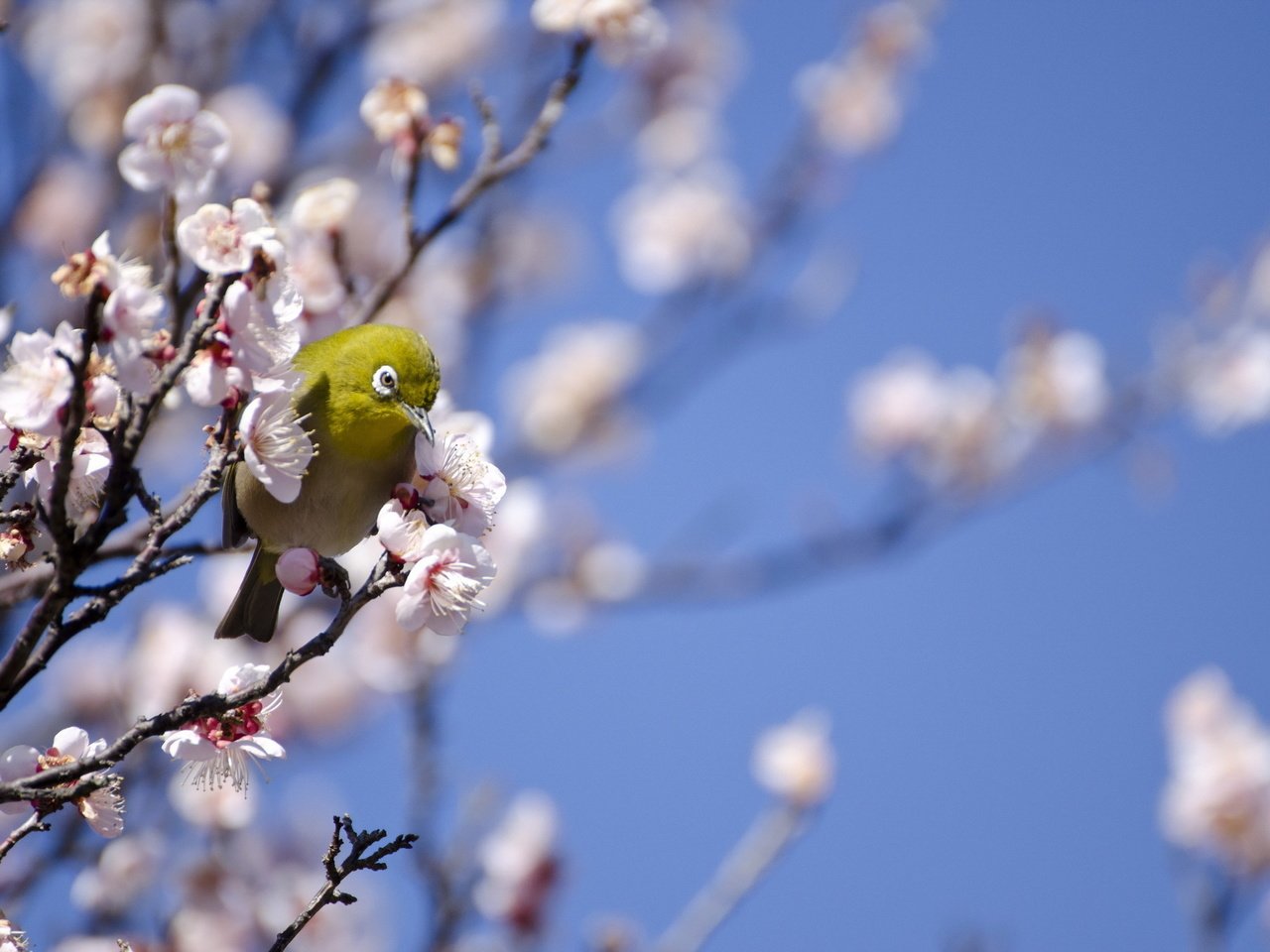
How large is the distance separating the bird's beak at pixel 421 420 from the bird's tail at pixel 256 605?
2.33 feet

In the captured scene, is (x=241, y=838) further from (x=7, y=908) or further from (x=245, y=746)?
(x=245, y=746)

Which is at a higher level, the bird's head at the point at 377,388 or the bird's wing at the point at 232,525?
the bird's wing at the point at 232,525

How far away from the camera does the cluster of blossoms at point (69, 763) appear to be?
6.72ft

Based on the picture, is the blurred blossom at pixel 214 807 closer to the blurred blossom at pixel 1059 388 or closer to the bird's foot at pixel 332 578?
the bird's foot at pixel 332 578

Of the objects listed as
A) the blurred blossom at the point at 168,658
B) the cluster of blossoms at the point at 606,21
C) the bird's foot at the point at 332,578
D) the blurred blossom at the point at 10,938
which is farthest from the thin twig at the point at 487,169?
the blurred blossom at the point at 168,658

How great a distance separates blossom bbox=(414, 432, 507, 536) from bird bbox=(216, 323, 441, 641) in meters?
0.26

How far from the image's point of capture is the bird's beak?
251 cm

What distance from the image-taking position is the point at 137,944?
3619 mm

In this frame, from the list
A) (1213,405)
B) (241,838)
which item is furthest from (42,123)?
(1213,405)

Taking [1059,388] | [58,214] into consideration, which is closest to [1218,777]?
[1059,388]

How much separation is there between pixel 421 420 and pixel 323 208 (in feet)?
3.29

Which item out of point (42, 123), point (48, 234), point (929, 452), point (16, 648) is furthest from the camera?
point (929, 452)

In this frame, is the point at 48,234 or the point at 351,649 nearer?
the point at 351,649

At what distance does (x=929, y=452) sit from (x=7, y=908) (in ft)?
21.6
